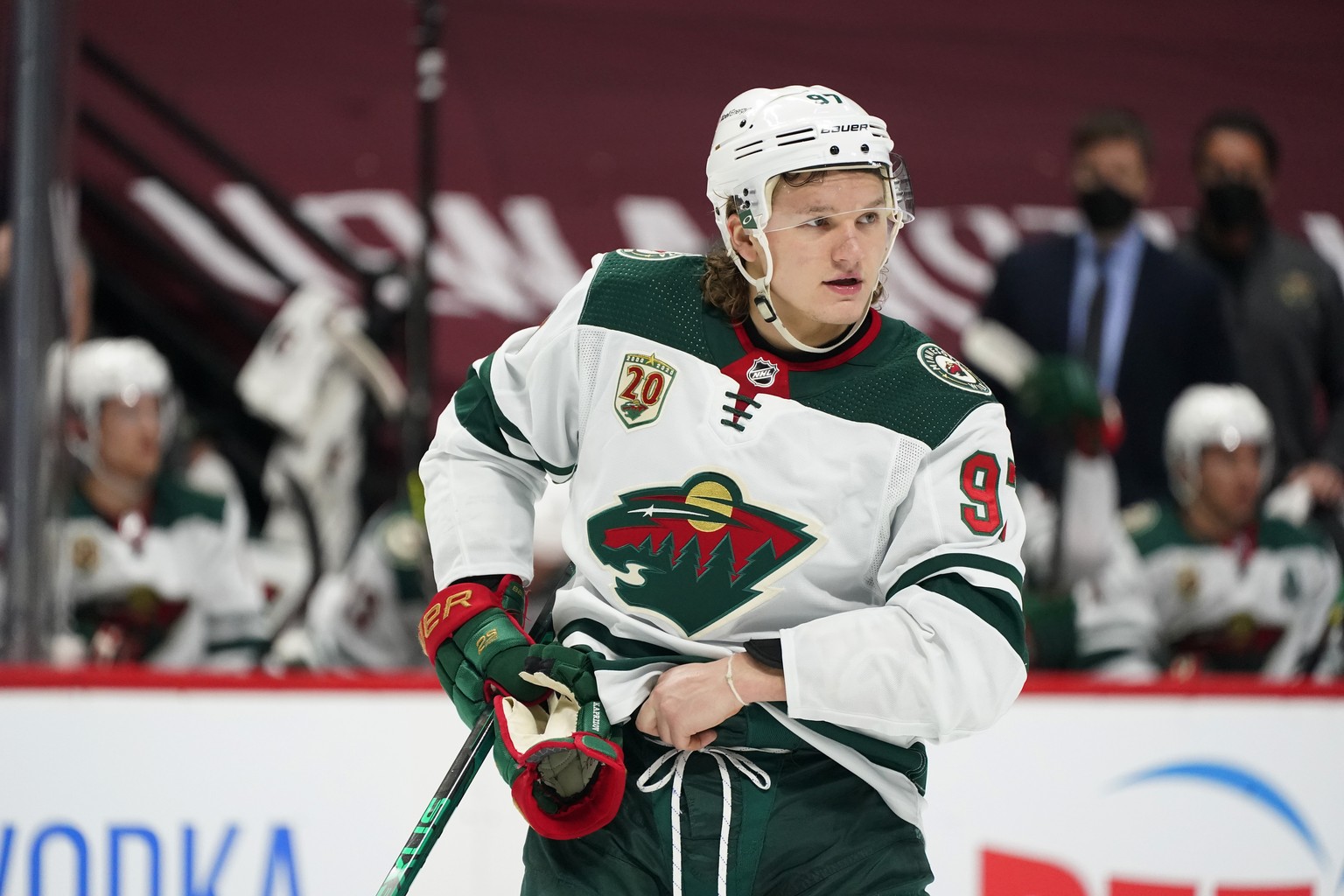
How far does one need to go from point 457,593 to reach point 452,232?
485 cm

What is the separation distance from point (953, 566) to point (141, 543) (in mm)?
3738

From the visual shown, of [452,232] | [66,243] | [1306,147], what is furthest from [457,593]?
[1306,147]

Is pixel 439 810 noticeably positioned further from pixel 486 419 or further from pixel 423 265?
pixel 423 265

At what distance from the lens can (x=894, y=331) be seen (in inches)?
85.0

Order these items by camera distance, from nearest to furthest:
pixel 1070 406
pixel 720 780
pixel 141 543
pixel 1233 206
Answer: pixel 720 780 → pixel 1070 406 → pixel 141 543 → pixel 1233 206

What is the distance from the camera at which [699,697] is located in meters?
2.00

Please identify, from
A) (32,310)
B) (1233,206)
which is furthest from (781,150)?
(1233,206)

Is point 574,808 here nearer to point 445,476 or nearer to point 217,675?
point 445,476

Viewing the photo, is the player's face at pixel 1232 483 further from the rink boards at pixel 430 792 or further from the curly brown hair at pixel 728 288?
the curly brown hair at pixel 728 288

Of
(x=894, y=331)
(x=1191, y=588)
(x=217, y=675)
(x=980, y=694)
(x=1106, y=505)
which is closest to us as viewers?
(x=980, y=694)

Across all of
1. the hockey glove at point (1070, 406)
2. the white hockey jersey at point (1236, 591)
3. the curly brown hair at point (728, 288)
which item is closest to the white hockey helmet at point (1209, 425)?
the white hockey jersey at point (1236, 591)

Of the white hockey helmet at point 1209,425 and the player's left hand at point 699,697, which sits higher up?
the white hockey helmet at point 1209,425

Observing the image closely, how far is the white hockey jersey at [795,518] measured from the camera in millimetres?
1967

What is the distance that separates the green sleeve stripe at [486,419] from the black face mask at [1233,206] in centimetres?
389
